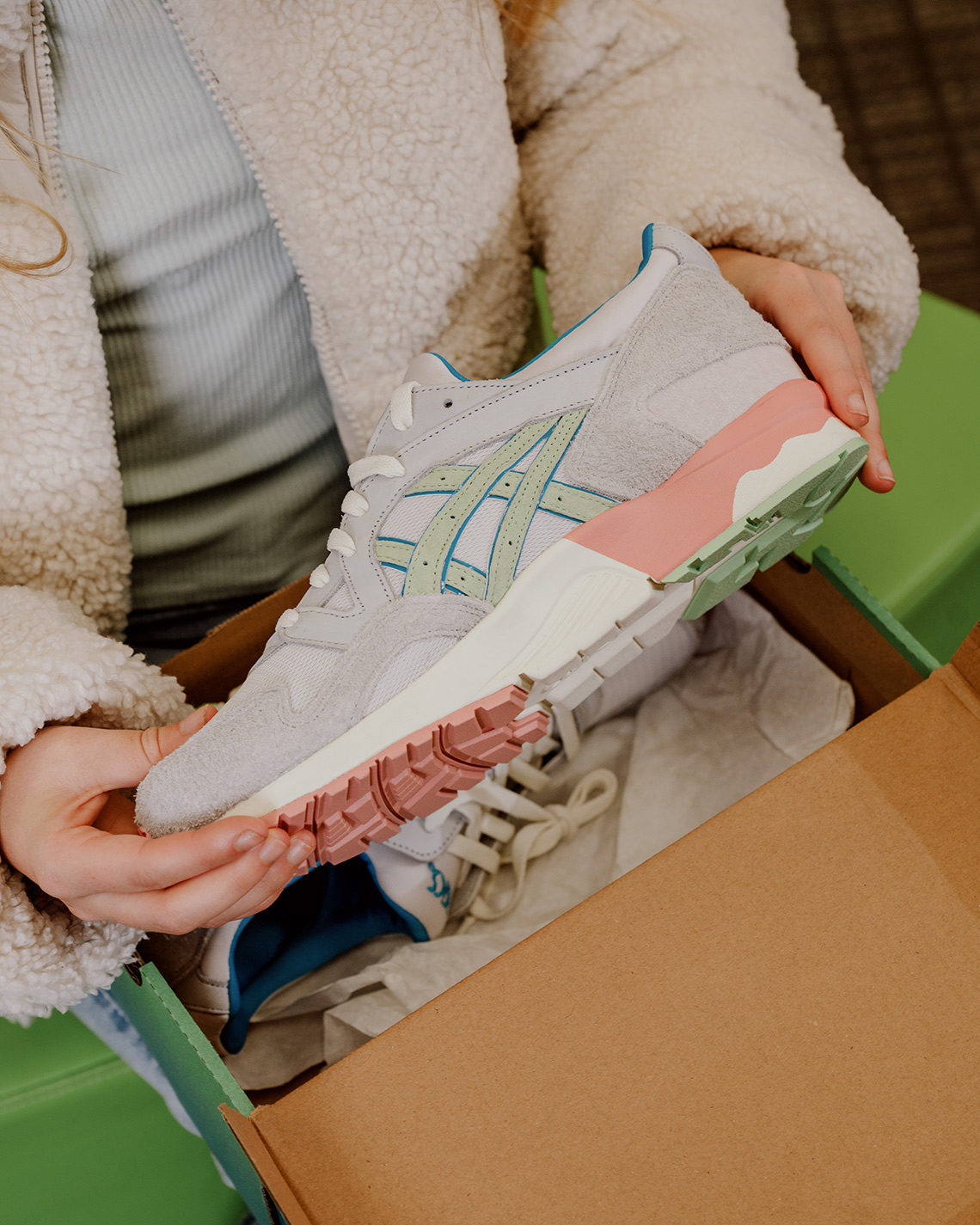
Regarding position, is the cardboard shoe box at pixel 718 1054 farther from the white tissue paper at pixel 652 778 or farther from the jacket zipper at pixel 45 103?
the jacket zipper at pixel 45 103

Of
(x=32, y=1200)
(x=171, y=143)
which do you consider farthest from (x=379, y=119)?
(x=32, y=1200)

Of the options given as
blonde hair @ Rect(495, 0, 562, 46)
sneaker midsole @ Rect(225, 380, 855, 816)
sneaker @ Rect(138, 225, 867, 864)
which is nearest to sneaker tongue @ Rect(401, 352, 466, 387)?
sneaker @ Rect(138, 225, 867, 864)

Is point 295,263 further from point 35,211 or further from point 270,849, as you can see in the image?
point 270,849

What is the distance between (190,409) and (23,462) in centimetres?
11

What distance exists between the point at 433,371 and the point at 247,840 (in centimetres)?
25

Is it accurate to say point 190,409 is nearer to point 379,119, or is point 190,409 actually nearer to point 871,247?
point 379,119

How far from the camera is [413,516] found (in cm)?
44

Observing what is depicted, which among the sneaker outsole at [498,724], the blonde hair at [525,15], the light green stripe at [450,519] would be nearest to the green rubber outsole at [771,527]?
the sneaker outsole at [498,724]

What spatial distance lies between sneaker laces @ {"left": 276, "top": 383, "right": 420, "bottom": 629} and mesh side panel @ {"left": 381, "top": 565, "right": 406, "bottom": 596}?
1.0 inches

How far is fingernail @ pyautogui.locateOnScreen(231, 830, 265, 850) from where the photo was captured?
347mm

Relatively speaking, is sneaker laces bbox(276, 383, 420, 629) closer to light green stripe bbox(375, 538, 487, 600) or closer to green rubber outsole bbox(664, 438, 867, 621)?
light green stripe bbox(375, 538, 487, 600)

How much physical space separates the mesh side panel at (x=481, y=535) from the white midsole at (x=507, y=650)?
0.08 feet

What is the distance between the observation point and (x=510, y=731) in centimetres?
40
